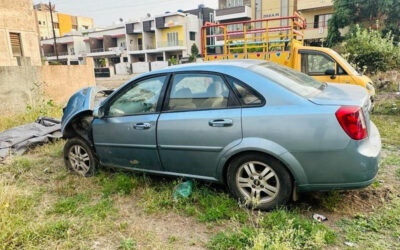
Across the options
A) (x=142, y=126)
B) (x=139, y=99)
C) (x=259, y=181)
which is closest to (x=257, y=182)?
(x=259, y=181)

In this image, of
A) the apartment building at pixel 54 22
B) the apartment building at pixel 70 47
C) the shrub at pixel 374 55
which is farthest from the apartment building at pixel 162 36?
the shrub at pixel 374 55

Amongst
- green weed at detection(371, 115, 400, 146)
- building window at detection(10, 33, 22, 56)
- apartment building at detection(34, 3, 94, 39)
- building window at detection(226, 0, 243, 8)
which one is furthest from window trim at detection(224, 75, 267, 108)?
apartment building at detection(34, 3, 94, 39)

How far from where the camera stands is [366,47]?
40.7ft

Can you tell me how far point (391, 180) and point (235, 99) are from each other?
2378 mm

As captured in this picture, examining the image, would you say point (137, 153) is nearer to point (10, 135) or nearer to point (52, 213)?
point (52, 213)

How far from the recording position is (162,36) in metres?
45.2

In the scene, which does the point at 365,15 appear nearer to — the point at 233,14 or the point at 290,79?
the point at 233,14

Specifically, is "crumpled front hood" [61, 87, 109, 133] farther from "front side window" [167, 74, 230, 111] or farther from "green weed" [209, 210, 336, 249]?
"green weed" [209, 210, 336, 249]

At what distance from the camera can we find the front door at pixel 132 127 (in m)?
3.66

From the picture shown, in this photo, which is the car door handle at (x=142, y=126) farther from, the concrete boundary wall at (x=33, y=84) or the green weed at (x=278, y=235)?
the concrete boundary wall at (x=33, y=84)

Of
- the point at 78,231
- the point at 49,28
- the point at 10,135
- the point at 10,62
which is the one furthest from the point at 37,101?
the point at 49,28

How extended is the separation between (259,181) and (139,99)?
6.26ft

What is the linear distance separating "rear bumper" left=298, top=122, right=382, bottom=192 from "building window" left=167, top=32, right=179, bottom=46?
42.8 metres

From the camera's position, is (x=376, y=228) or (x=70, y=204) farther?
(x=70, y=204)
